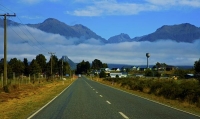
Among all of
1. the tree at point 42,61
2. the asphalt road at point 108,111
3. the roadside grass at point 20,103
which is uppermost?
the tree at point 42,61

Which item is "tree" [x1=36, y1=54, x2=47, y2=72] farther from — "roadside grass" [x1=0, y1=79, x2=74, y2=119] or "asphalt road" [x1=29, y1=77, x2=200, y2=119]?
"asphalt road" [x1=29, y1=77, x2=200, y2=119]

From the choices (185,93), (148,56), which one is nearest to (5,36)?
(185,93)

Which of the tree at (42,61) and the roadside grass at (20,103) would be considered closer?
the roadside grass at (20,103)

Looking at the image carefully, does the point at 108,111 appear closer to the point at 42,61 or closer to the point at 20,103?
the point at 20,103

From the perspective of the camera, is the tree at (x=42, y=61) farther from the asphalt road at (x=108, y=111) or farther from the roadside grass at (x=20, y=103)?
the asphalt road at (x=108, y=111)

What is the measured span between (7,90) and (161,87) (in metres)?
19.0

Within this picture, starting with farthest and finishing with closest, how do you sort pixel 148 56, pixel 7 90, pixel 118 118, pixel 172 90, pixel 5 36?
pixel 148 56 < pixel 5 36 < pixel 7 90 < pixel 172 90 < pixel 118 118

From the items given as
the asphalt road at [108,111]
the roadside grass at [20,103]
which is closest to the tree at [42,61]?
the roadside grass at [20,103]

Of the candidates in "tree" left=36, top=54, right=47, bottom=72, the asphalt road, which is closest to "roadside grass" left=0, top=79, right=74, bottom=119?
the asphalt road

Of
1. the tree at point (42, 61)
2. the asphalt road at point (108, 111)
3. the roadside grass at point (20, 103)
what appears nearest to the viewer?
the asphalt road at point (108, 111)

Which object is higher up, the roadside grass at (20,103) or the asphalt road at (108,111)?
the asphalt road at (108,111)

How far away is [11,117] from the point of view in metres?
13.9

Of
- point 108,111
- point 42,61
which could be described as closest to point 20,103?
point 108,111

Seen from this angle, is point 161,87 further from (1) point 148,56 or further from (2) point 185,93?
(1) point 148,56
